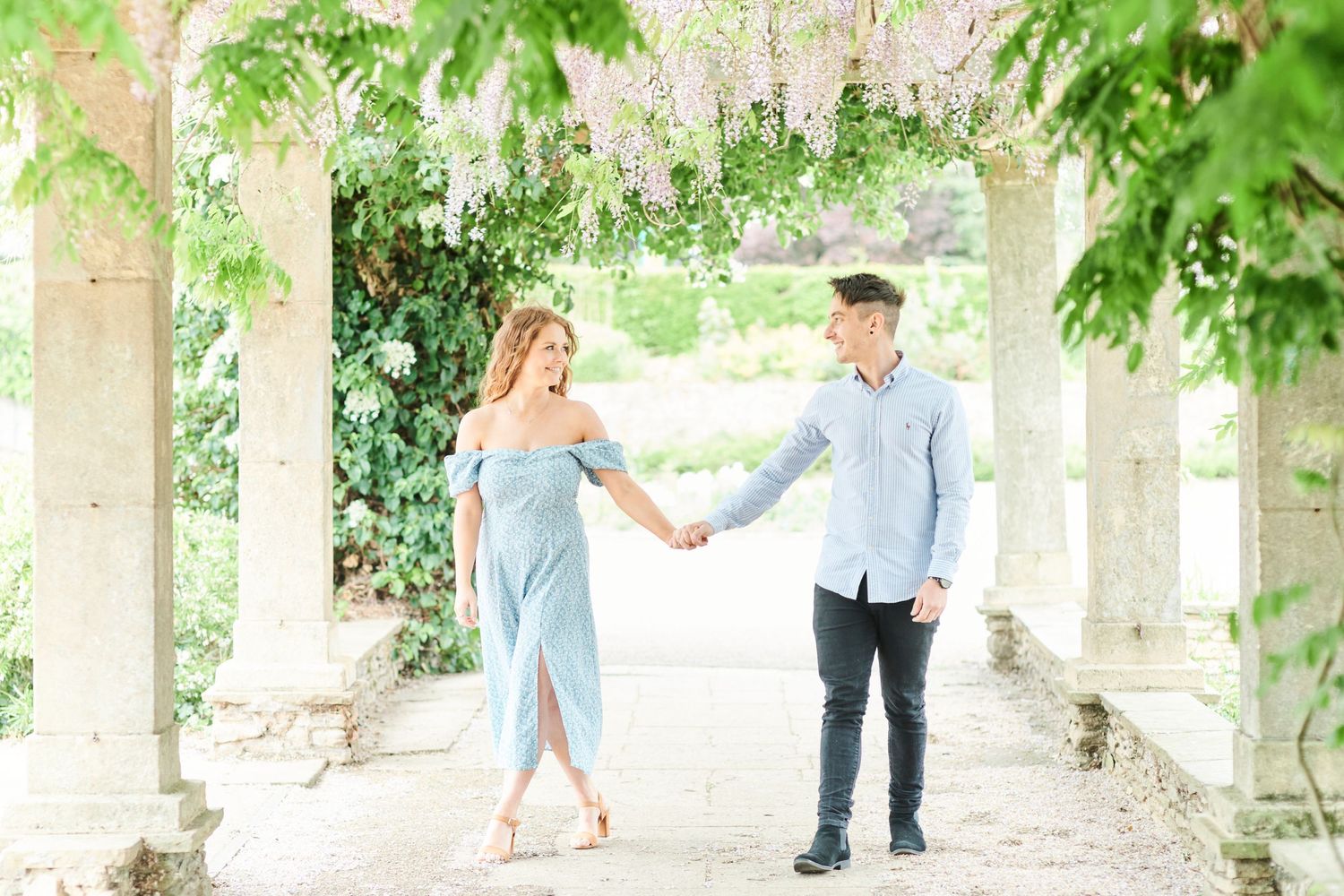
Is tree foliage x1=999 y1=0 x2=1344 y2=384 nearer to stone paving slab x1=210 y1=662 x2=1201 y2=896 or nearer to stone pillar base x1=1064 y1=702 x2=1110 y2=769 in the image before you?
stone paving slab x1=210 y1=662 x2=1201 y2=896

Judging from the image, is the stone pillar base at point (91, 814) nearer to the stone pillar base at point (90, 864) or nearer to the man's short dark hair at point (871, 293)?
the stone pillar base at point (90, 864)

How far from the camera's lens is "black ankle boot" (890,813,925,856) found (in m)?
3.96

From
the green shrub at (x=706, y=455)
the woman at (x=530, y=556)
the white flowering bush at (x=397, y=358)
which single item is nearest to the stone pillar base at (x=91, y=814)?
the woman at (x=530, y=556)

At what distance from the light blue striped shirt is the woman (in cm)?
52

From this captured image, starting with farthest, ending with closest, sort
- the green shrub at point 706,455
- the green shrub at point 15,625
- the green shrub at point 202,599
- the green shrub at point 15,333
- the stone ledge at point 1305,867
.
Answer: the green shrub at point 706,455 → the green shrub at point 15,333 → the green shrub at point 202,599 → the green shrub at point 15,625 → the stone ledge at point 1305,867

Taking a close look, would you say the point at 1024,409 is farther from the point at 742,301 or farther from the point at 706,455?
the point at 742,301

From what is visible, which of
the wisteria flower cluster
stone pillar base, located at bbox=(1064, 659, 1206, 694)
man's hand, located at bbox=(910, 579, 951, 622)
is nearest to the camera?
man's hand, located at bbox=(910, 579, 951, 622)

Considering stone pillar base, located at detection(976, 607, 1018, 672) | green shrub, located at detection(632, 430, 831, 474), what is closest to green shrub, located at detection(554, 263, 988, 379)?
green shrub, located at detection(632, 430, 831, 474)

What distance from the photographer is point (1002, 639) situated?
7316 millimetres

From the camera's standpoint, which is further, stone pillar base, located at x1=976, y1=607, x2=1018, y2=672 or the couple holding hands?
stone pillar base, located at x1=976, y1=607, x2=1018, y2=672

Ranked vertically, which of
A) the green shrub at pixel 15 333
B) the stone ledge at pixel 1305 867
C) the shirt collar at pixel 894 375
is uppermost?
the green shrub at pixel 15 333

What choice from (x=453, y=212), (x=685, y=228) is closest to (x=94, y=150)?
(x=453, y=212)

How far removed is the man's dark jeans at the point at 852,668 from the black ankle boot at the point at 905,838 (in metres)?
0.25

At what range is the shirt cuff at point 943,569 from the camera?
3.65 meters
